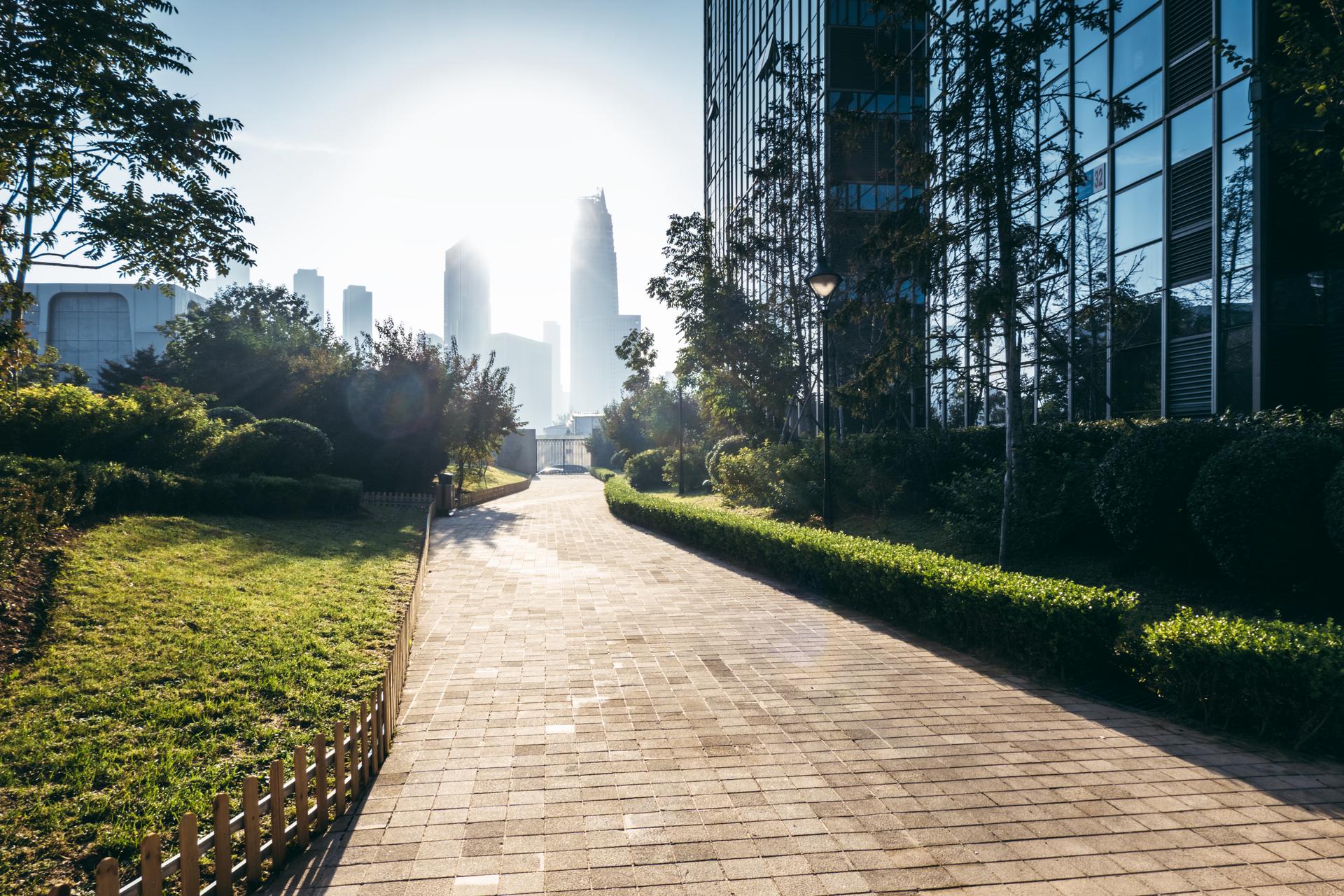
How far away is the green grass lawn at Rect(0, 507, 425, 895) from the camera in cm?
362

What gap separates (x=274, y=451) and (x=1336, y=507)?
18.3 m

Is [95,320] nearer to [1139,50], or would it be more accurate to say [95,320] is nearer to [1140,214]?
[1139,50]

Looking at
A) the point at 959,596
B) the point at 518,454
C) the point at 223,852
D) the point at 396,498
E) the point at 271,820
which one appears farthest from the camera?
the point at 518,454

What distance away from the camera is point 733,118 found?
117 ft

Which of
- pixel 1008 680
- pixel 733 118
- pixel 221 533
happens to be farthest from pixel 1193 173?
pixel 733 118

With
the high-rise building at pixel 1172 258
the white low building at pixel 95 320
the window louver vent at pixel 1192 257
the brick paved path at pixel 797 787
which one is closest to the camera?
the brick paved path at pixel 797 787

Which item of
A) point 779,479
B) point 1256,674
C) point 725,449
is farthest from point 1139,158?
point 725,449

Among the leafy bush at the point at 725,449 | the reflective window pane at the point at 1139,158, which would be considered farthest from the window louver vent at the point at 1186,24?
the leafy bush at the point at 725,449

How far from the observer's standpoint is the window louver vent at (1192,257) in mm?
11672

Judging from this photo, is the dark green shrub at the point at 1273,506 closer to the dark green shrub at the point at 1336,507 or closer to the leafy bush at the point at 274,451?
the dark green shrub at the point at 1336,507

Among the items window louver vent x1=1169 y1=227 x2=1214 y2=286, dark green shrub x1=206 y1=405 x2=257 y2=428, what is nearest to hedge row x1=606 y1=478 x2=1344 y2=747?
A: window louver vent x1=1169 y1=227 x2=1214 y2=286

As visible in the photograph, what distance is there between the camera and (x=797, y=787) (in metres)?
4.14

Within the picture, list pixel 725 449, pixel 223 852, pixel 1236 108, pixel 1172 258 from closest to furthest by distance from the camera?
1. pixel 223 852
2. pixel 1236 108
3. pixel 1172 258
4. pixel 725 449

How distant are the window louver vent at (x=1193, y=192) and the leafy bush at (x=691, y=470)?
21235mm
